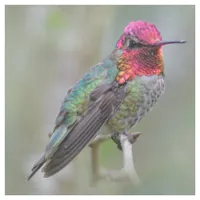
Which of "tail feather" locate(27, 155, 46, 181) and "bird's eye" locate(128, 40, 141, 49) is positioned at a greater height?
"bird's eye" locate(128, 40, 141, 49)

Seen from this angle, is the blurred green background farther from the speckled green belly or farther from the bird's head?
the bird's head

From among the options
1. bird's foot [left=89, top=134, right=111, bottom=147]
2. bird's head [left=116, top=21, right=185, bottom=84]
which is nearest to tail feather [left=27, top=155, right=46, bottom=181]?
bird's foot [left=89, top=134, right=111, bottom=147]

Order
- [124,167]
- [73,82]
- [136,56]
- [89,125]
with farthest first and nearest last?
[73,82], [136,56], [89,125], [124,167]

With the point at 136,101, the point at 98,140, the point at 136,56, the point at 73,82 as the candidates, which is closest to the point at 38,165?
the point at 98,140

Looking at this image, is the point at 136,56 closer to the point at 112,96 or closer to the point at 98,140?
the point at 112,96

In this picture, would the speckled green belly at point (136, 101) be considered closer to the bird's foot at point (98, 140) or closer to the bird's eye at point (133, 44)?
the bird's eye at point (133, 44)

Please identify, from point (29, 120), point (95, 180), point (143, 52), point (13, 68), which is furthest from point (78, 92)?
point (13, 68)
